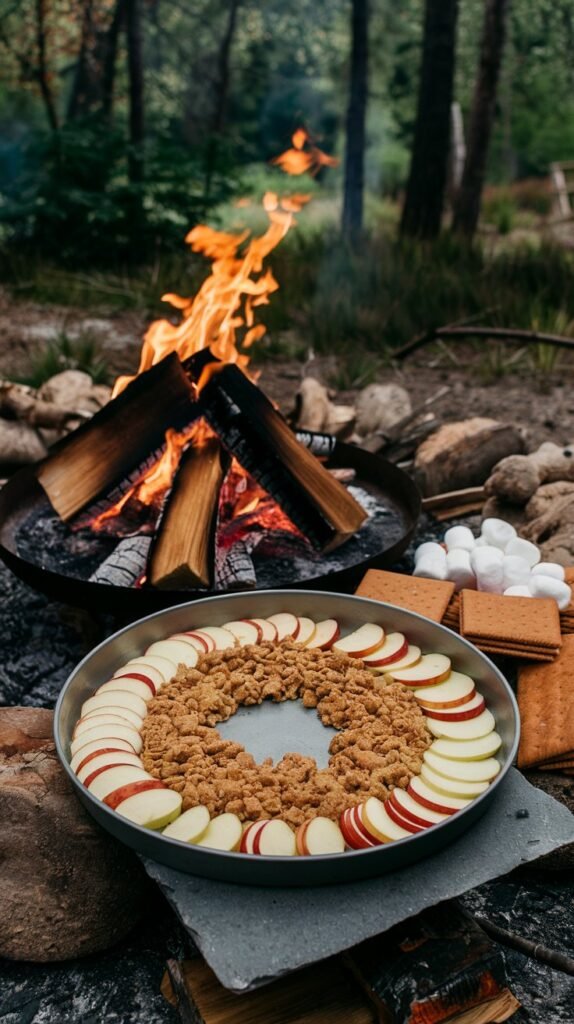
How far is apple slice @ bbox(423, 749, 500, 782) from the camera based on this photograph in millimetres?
2242

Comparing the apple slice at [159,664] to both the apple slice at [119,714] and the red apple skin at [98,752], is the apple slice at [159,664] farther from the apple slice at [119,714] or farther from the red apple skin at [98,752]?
the red apple skin at [98,752]

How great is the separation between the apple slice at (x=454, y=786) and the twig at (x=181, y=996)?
768mm

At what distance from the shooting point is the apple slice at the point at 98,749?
7.43 ft

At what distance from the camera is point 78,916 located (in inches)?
88.3

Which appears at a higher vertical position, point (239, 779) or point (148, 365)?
point (148, 365)

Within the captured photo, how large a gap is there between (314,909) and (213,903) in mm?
231

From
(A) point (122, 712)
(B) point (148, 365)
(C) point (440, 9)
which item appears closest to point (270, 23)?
(C) point (440, 9)

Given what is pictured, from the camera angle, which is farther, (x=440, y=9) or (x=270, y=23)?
(x=270, y=23)

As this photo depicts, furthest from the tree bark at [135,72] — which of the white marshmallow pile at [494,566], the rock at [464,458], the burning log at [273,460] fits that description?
the white marshmallow pile at [494,566]

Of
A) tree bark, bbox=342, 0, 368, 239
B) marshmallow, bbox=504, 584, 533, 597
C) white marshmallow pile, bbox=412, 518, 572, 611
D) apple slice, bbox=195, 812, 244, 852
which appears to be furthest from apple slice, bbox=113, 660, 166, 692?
tree bark, bbox=342, 0, 368, 239

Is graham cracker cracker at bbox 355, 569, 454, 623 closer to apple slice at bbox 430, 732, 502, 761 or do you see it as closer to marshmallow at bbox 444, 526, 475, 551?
marshmallow at bbox 444, 526, 475, 551

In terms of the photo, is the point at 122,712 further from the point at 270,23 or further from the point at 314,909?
the point at 270,23

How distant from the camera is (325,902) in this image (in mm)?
1951

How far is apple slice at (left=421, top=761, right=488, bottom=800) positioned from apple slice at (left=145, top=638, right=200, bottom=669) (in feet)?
2.89
